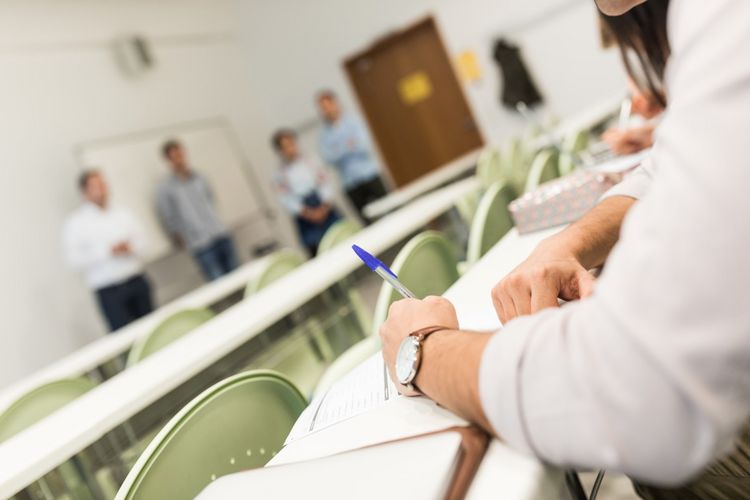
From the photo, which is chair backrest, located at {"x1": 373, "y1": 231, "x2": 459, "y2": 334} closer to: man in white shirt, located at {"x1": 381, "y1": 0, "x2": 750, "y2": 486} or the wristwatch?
the wristwatch

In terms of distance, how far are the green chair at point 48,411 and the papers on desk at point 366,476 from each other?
0.94 meters

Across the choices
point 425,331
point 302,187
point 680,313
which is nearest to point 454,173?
point 302,187

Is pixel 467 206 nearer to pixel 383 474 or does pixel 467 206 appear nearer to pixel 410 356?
pixel 410 356

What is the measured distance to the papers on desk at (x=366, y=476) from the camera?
60cm

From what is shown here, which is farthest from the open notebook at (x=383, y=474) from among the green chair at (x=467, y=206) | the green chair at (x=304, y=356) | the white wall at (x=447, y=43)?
the white wall at (x=447, y=43)

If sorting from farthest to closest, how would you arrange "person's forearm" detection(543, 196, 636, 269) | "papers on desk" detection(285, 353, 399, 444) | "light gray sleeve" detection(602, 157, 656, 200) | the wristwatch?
"light gray sleeve" detection(602, 157, 656, 200), "person's forearm" detection(543, 196, 636, 269), "papers on desk" detection(285, 353, 399, 444), the wristwatch

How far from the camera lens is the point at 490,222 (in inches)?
78.1

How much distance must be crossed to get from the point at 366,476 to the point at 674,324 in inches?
13.3

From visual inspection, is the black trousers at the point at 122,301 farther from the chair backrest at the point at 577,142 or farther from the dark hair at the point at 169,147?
the chair backrest at the point at 577,142

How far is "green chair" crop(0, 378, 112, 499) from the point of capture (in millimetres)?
1518

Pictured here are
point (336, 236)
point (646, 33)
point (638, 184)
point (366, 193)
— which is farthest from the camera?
point (366, 193)

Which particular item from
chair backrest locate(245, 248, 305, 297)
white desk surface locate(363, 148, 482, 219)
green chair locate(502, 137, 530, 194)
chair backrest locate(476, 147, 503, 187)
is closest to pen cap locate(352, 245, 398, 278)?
chair backrest locate(245, 248, 305, 297)

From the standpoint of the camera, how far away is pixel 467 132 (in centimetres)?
771

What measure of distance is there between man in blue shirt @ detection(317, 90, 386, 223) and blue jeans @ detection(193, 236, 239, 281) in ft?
4.68
